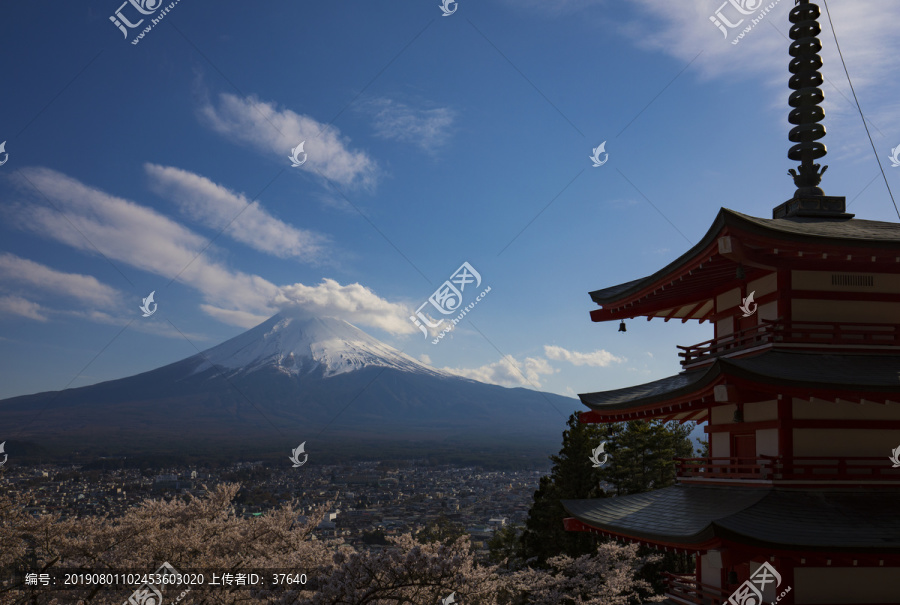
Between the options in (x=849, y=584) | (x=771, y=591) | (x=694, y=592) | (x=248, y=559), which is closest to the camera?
(x=771, y=591)

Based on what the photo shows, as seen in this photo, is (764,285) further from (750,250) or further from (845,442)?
(845,442)

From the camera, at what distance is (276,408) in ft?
351

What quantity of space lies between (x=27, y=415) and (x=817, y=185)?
10971cm

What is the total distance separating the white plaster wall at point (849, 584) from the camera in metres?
8.35

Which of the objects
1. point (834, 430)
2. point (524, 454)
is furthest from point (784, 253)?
point (524, 454)

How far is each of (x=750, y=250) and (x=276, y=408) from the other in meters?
106

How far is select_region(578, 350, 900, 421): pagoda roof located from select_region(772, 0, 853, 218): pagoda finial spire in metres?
3.23

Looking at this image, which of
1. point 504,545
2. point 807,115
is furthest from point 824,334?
point 504,545

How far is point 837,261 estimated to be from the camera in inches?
371

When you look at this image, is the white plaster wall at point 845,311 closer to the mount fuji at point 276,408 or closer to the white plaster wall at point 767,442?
the white plaster wall at point 767,442

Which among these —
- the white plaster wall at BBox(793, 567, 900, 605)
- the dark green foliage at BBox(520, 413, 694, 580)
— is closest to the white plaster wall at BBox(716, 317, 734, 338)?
the white plaster wall at BBox(793, 567, 900, 605)

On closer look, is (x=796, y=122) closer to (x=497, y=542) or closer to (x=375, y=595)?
(x=375, y=595)

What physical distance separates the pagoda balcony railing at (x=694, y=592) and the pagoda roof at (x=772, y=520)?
1.33 m

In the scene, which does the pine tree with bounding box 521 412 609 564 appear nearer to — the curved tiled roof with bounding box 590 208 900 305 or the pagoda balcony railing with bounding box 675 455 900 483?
the curved tiled roof with bounding box 590 208 900 305
